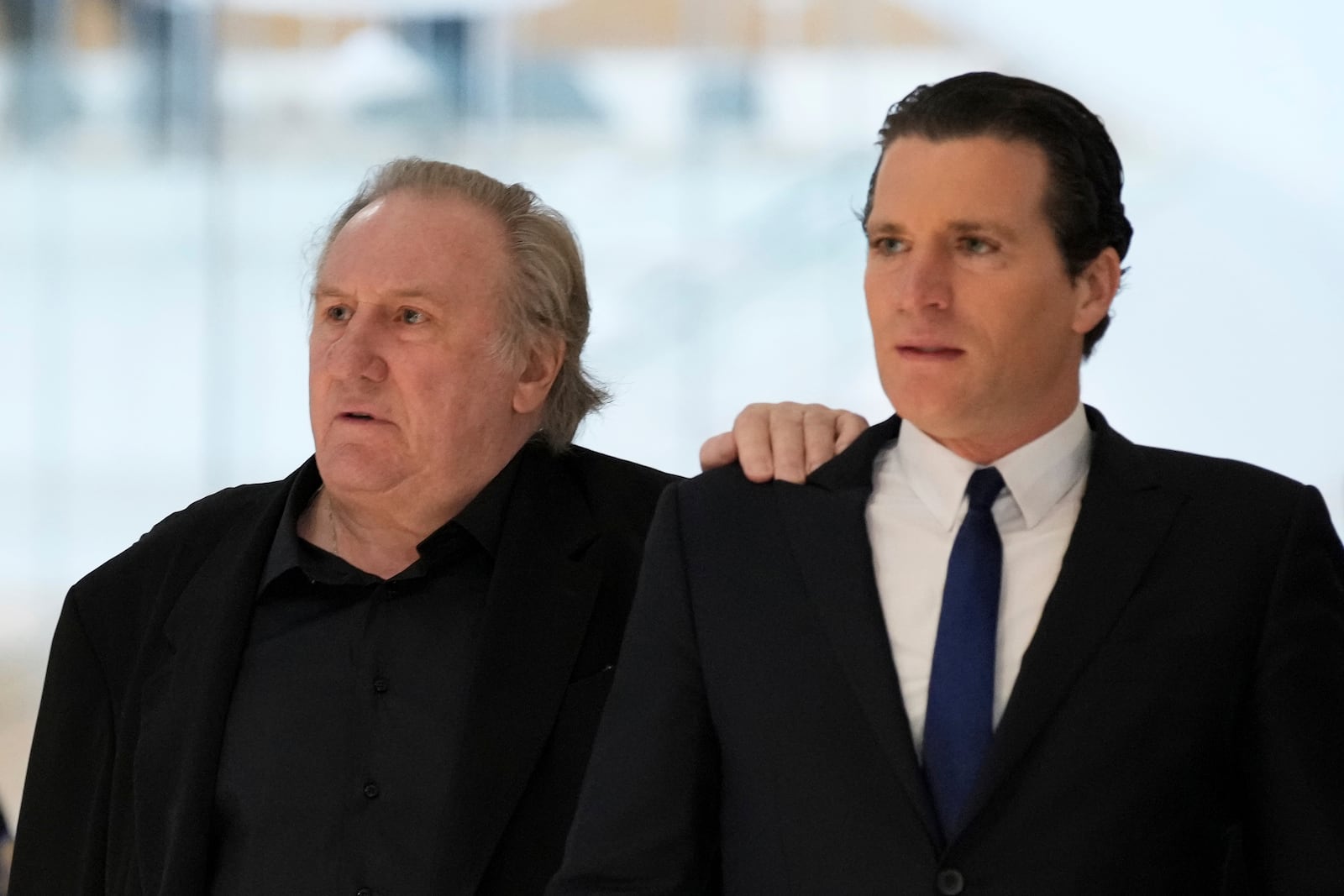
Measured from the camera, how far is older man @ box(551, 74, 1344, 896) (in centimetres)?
162

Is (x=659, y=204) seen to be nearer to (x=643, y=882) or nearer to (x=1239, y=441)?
(x=1239, y=441)

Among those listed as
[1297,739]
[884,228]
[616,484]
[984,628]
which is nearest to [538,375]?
[616,484]

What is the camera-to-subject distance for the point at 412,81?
7.68 metres

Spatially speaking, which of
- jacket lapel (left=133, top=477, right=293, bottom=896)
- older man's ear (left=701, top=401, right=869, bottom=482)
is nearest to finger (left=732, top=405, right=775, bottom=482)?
older man's ear (left=701, top=401, right=869, bottom=482)

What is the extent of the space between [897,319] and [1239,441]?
5582mm

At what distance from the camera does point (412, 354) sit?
7.47 feet

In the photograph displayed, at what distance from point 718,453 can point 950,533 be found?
299 mm

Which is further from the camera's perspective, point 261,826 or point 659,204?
point 659,204

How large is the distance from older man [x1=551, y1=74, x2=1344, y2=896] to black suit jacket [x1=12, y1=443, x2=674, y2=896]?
0.37 meters

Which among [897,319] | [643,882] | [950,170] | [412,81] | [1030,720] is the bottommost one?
[643,882]

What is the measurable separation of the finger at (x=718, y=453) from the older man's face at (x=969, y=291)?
0.72 feet

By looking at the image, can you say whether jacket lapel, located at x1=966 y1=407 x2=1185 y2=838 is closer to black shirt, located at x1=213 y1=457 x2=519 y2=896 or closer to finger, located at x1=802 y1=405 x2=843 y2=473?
finger, located at x1=802 y1=405 x2=843 y2=473

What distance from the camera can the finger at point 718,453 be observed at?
1954 millimetres

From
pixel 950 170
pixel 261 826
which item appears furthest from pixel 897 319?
pixel 261 826
